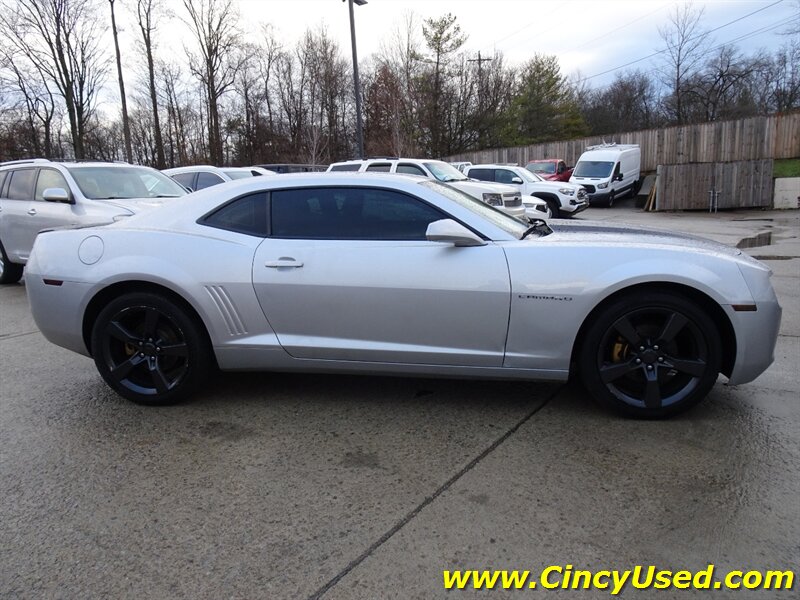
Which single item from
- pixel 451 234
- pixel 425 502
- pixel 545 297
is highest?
pixel 451 234

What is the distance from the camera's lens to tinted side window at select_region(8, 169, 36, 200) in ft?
27.3

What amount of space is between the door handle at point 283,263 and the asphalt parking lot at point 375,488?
95 cm

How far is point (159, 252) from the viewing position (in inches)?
144

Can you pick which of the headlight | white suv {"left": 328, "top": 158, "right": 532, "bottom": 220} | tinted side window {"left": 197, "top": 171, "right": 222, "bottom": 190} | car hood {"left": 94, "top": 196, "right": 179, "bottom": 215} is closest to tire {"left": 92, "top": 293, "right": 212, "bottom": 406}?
car hood {"left": 94, "top": 196, "right": 179, "bottom": 215}

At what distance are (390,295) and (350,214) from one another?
626 millimetres

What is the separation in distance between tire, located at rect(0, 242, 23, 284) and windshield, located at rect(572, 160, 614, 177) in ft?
72.3

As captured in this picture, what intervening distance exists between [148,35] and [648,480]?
41.4 meters

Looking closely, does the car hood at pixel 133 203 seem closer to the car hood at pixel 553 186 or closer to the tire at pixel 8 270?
the tire at pixel 8 270

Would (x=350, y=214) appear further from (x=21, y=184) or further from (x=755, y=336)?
(x=21, y=184)

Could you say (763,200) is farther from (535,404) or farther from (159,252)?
(159,252)

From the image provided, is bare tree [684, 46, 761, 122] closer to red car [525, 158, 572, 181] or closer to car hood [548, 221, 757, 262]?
red car [525, 158, 572, 181]

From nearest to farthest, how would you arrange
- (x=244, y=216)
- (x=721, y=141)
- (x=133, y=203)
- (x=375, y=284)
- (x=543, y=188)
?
1. (x=375, y=284)
2. (x=244, y=216)
3. (x=133, y=203)
4. (x=543, y=188)
5. (x=721, y=141)

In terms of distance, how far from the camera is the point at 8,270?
864 cm

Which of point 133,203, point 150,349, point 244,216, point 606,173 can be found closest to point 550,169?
point 606,173
